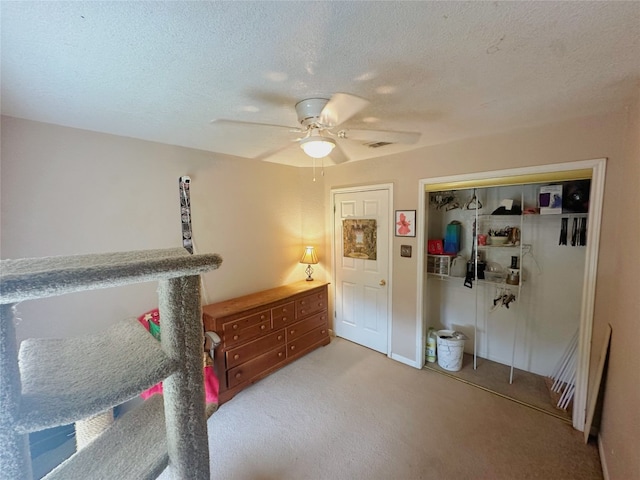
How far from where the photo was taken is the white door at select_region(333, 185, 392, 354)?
326 cm

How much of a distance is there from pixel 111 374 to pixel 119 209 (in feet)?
6.88

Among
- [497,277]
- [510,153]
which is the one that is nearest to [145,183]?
[510,153]

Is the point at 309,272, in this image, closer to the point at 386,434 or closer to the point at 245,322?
the point at 245,322

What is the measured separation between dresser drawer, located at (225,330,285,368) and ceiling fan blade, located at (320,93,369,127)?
7.11 feet

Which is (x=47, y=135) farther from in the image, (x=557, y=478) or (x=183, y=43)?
(x=557, y=478)

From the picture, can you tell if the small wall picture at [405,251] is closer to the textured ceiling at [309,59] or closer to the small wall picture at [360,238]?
the small wall picture at [360,238]

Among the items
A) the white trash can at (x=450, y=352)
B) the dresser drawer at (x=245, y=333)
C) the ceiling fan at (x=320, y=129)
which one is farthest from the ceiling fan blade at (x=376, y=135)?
the white trash can at (x=450, y=352)

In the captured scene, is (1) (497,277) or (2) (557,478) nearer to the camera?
(2) (557,478)

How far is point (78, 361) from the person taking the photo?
648mm

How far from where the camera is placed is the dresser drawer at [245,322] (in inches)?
98.9

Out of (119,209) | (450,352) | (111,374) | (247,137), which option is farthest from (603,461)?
(119,209)

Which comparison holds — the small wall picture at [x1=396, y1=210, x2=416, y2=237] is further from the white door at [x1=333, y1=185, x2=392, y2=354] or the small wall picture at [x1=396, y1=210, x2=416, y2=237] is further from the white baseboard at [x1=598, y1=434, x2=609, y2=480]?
the white baseboard at [x1=598, y1=434, x2=609, y2=480]

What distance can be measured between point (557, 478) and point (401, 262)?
1.95 m

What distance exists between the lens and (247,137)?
231 cm
